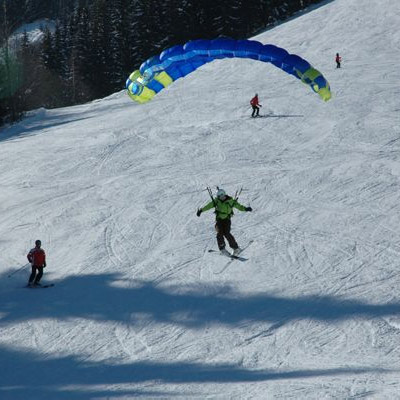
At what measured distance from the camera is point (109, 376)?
848 cm

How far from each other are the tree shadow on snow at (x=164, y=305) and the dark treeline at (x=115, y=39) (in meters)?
33.8

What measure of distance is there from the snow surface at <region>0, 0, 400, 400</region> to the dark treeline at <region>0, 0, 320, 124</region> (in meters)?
23.7

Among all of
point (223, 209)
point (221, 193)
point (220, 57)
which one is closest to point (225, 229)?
point (223, 209)

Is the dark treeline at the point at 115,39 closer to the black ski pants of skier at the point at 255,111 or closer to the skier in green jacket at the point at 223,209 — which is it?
the black ski pants of skier at the point at 255,111

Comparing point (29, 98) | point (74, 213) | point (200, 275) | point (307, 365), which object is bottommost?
point (307, 365)

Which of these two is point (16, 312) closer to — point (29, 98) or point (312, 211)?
point (312, 211)

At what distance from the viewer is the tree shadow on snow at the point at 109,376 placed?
8.02 metres

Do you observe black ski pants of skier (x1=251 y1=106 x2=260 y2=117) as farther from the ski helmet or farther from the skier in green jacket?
the ski helmet

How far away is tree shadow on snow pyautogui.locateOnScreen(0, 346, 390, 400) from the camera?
8016 millimetres

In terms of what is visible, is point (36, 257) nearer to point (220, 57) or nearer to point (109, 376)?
point (109, 376)

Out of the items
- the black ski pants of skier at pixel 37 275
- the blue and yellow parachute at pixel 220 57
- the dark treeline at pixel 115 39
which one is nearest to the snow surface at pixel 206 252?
the black ski pants of skier at pixel 37 275

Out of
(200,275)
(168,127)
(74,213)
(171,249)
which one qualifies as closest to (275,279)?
(200,275)

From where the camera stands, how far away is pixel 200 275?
12180 mm

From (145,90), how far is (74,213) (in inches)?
169
